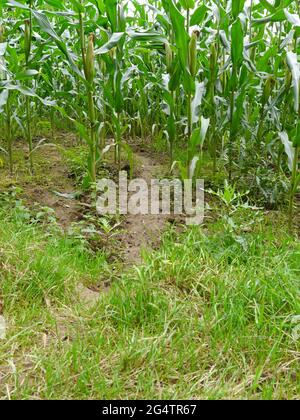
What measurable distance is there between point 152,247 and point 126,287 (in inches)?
28.4

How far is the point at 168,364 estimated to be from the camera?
167cm

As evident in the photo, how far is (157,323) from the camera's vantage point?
1926mm

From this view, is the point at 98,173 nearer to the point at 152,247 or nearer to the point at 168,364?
the point at 152,247
